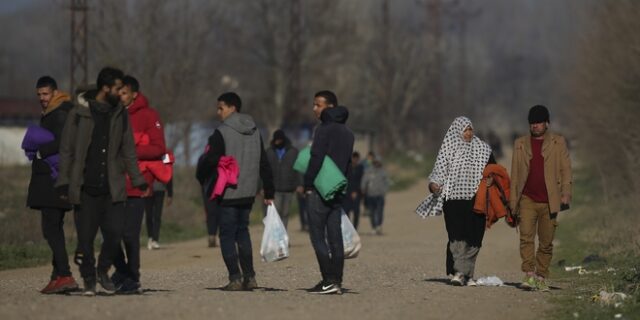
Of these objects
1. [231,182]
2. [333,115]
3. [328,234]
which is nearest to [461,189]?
[328,234]

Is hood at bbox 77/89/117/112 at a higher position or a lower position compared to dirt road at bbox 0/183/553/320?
higher

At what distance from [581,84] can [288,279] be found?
3567cm

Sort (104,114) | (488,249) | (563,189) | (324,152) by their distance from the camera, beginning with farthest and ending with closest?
(488,249) < (563,189) < (324,152) < (104,114)

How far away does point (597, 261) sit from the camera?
20.5 metres

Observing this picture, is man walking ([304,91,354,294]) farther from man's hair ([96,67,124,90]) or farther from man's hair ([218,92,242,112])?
man's hair ([96,67,124,90])

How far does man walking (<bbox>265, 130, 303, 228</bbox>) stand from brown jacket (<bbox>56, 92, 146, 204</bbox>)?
424 inches

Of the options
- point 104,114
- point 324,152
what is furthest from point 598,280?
point 104,114

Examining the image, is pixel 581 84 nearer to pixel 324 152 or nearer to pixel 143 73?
pixel 143 73

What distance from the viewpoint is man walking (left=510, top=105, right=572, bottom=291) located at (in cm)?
1502

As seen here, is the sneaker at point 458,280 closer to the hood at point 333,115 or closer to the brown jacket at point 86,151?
the hood at point 333,115

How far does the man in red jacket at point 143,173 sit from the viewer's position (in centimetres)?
1290

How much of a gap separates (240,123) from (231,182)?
632mm

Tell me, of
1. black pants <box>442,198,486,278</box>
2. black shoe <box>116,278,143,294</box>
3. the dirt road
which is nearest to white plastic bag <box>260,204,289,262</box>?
the dirt road

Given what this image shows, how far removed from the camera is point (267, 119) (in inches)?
3201
